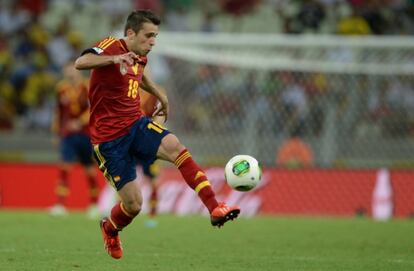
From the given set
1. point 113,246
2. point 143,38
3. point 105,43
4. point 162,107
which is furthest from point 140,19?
point 113,246

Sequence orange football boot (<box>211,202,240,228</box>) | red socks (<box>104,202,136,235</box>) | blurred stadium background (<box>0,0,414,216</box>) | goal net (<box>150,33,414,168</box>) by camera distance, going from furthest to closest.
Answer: goal net (<box>150,33,414,168</box>), blurred stadium background (<box>0,0,414,216</box>), red socks (<box>104,202,136,235</box>), orange football boot (<box>211,202,240,228</box>)

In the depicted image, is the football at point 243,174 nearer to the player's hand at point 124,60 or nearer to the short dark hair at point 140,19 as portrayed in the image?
the player's hand at point 124,60

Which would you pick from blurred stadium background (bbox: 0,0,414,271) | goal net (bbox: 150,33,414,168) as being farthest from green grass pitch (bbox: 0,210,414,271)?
goal net (bbox: 150,33,414,168)

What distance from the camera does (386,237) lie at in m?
12.5

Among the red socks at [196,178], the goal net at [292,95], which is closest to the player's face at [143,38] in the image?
the red socks at [196,178]

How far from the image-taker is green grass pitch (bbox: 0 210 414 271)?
906 centimetres

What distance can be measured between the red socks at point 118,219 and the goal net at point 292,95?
9050 mm

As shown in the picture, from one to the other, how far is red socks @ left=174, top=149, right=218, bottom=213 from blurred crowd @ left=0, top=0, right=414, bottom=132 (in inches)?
498

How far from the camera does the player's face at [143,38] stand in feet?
29.2

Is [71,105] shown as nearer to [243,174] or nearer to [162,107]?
[162,107]

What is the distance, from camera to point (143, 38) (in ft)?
29.3

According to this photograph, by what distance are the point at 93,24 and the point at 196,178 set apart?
1497 centimetres

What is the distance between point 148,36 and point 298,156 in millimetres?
9778

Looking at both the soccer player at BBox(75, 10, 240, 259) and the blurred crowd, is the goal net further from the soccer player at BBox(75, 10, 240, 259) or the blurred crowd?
the soccer player at BBox(75, 10, 240, 259)
